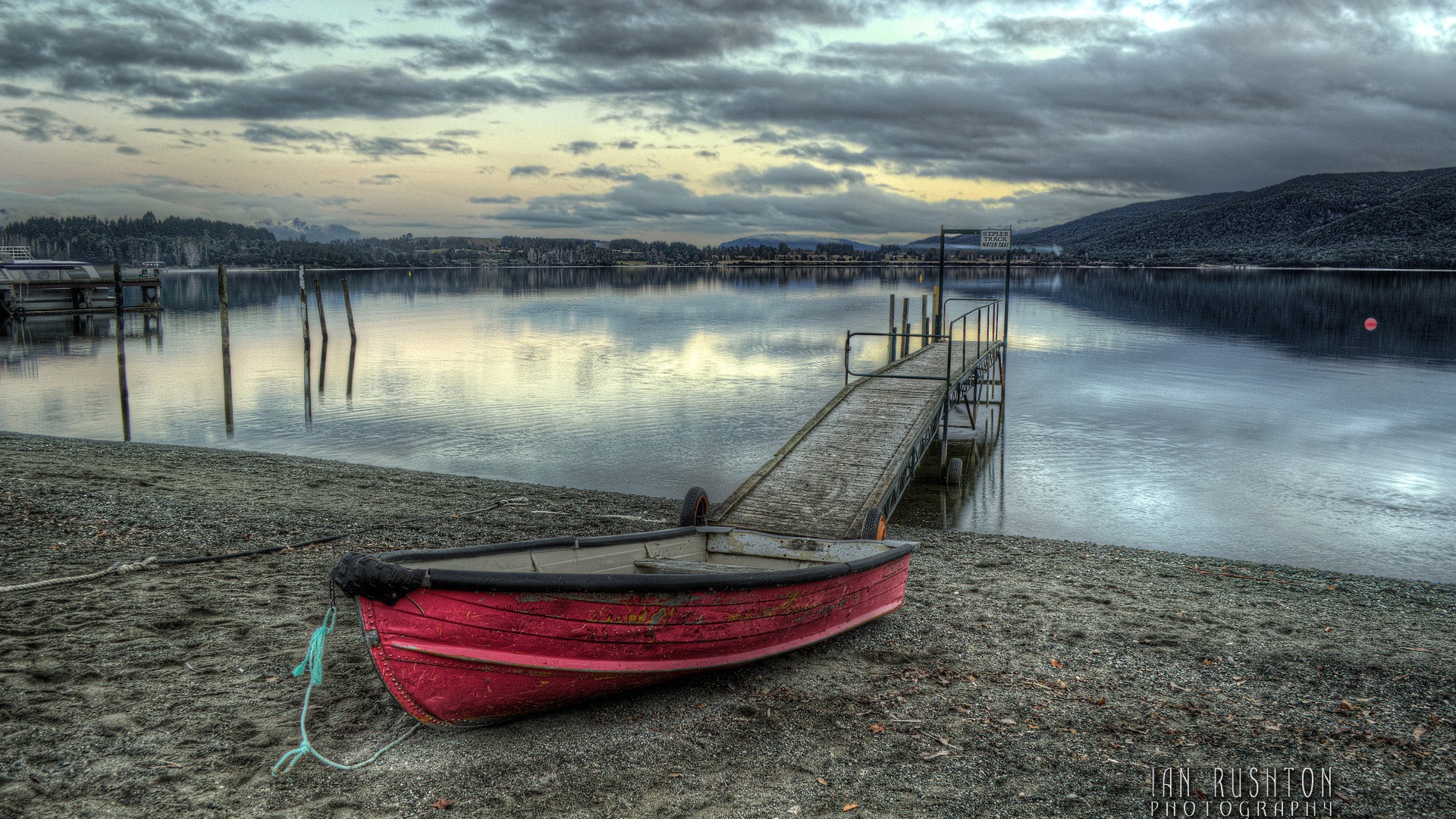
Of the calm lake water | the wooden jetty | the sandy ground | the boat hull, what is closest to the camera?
the sandy ground

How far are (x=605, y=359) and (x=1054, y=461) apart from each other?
23348 mm

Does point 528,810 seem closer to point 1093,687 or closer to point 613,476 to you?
point 1093,687

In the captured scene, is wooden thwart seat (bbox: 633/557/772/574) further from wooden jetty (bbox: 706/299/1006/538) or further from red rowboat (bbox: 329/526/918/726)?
wooden jetty (bbox: 706/299/1006/538)

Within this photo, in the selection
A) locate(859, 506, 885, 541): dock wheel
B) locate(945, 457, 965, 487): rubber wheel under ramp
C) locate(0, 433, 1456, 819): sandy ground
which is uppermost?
locate(859, 506, 885, 541): dock wheel

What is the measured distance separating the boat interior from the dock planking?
1665 mm

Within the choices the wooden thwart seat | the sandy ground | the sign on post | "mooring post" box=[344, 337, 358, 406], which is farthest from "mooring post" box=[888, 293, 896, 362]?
"mooring post" box=[344, 337, 358, 406]

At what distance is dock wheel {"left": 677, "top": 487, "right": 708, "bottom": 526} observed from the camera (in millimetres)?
10664

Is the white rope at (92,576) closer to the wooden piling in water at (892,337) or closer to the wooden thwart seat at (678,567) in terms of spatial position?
the wooden thwart seat at (678,567)

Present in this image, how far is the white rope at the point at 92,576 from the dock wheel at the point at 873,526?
312 inches

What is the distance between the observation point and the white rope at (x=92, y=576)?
8.13 meters

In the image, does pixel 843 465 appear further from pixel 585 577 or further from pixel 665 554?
pixel 585 577

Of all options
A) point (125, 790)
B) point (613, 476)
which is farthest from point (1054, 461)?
point (125, 790)

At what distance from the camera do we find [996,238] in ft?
97.2

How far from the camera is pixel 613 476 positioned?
18.4 metres
